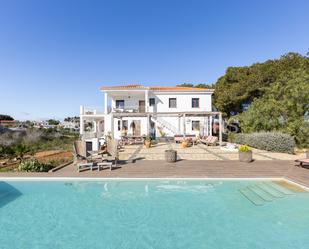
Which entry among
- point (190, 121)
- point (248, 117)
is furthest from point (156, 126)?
point (248, 117)

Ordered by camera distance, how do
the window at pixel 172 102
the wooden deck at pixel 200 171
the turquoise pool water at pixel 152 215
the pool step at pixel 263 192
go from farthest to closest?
1. the window at pixel 172 102
2. the wooden deck at pixel 200 171
3. the pool step at pixel 263 192
4. the turquoise pool water at pixel 152 215

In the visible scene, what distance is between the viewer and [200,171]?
29.0ft

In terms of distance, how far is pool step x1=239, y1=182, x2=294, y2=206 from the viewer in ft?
20.8

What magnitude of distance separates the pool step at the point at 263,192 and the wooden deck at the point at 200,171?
807mm

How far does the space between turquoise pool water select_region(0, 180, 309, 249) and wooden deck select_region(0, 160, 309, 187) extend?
0.48 meters

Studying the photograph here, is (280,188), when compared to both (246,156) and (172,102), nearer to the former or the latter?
(246,156)

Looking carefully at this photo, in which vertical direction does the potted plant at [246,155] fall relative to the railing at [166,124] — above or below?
below

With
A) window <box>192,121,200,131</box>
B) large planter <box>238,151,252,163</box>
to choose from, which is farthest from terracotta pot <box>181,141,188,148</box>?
window <box>192,121,200,131</box>

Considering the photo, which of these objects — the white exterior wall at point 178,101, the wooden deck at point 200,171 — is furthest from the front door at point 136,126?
the wooden deck at point 200,171

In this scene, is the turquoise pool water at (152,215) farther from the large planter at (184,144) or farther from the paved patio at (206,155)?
the large planter at (184,144)

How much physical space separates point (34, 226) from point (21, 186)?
3245mm

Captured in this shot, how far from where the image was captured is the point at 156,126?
26.4 meters

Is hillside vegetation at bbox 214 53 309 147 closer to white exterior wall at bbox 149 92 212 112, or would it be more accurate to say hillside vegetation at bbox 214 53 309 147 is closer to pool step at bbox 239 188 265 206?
white exterior wall at bbox 149 92 212 112

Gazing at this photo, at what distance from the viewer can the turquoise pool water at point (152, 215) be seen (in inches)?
174
